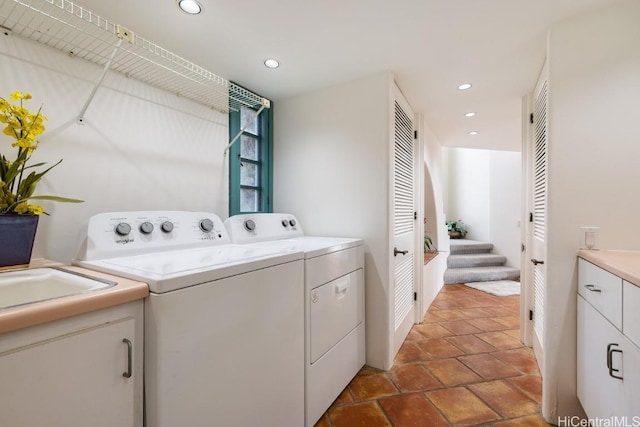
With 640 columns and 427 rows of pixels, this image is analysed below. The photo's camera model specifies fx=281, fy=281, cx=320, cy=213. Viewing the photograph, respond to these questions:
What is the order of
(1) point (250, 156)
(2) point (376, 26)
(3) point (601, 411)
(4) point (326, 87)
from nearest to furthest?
(3) point (601, 411) → (2) point (376, 26) → (4) point (326, 87) → (1) point (250, 156)

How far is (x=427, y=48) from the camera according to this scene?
1.70 meters

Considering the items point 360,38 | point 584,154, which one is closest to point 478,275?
point 584,154

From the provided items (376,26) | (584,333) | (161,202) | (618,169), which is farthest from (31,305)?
(618,169)

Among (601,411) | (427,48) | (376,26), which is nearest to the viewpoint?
(601,411)

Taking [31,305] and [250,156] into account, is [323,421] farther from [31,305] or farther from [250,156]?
[250,156]

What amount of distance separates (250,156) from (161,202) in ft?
2.78

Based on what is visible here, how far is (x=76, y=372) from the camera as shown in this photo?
0.72 meters

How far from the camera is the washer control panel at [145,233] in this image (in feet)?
3.92

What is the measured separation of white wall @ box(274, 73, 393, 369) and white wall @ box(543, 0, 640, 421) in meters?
0.91

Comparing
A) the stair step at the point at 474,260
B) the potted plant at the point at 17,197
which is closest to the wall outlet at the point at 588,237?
the potted plant at the point at 17,197

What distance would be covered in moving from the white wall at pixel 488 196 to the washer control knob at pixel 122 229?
5745 millimetres

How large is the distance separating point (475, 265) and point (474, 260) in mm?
96

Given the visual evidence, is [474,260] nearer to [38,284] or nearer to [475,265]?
[475,265]

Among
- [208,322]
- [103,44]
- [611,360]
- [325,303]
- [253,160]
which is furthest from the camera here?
[253,160]
